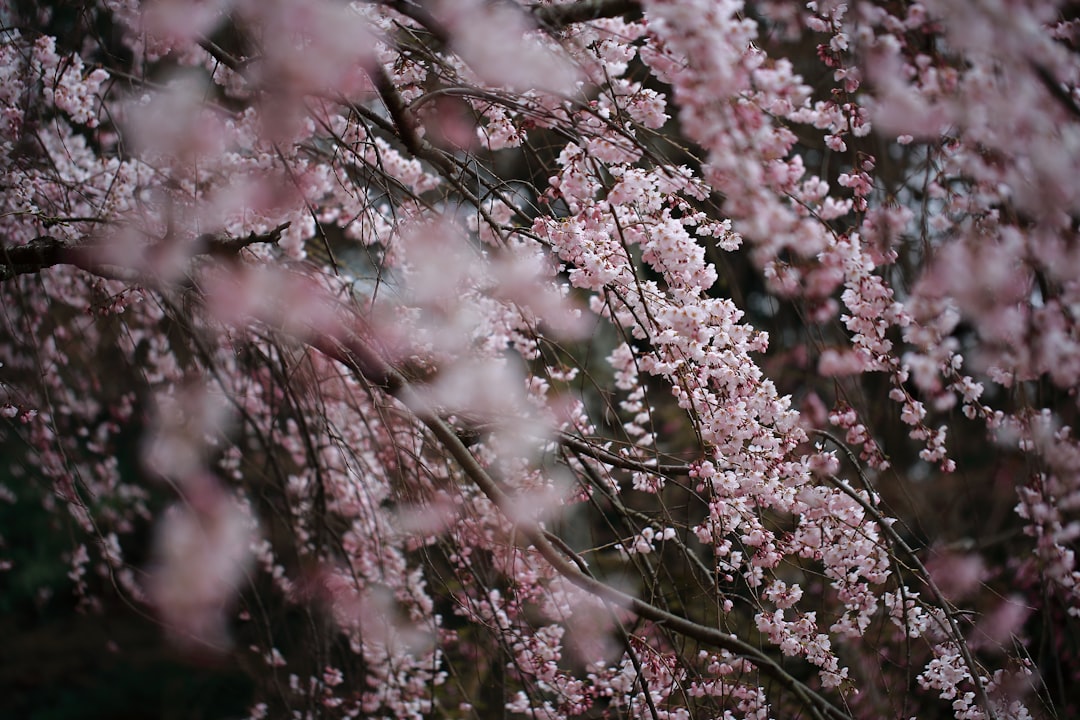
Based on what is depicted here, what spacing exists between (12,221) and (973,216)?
8.22ft

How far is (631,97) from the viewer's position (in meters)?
1.77

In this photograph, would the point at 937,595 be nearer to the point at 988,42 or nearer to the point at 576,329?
the point at 576,329

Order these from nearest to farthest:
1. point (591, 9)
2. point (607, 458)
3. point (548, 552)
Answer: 1. point (591, 9)
2. point (548, 552)
3. point (607, 458)

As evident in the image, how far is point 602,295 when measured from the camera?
2168 mm

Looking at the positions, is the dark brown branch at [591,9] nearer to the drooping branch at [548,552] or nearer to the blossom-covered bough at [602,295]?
the blossom-covered bough at [602,295]

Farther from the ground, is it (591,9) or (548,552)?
(591,9)

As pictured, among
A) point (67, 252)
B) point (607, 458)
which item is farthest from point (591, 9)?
point (67, 252)

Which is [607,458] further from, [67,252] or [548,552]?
[67,252]

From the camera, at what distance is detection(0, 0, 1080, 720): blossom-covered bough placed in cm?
121

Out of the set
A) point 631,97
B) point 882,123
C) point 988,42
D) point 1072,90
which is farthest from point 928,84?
point 631,97

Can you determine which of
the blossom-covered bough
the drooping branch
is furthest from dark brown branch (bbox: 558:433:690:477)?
the drooping branch

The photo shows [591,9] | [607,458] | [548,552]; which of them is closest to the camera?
[591,9]

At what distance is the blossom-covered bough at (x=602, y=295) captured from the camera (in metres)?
1.21

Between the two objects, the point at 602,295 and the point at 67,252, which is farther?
the point at 602,295
